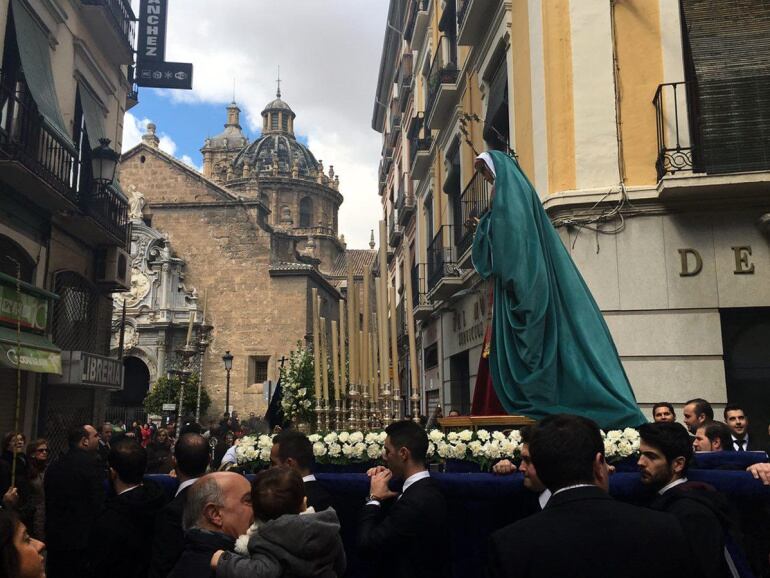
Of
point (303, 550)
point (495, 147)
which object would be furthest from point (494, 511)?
point (495, 147)

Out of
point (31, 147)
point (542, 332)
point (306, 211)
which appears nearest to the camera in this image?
point (542, 332)

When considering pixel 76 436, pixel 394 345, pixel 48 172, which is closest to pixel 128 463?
pixel 394 345

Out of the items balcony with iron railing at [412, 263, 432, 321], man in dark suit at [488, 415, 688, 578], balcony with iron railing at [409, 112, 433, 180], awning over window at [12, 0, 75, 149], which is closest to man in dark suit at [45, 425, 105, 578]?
man in dark suit at [488, 415, 688, 578]

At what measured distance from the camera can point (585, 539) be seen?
6.73 feet

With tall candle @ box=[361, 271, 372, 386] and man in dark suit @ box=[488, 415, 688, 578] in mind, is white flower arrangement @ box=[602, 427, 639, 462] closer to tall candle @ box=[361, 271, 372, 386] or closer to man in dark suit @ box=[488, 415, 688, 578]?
tall candle @ box=[361, 271, 372, 386]

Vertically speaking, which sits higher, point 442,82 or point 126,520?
point 442,82

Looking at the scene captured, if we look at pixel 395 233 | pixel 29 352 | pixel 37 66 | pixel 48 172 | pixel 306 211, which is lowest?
pixel 29 352

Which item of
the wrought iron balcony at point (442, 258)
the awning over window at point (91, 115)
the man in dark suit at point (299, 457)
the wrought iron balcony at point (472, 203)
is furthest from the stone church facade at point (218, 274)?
the man in dark suit at point (299, 457)

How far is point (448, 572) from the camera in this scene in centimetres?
353

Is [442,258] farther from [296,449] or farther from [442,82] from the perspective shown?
[296,449]

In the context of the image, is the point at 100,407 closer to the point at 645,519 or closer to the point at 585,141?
the point at 585,141

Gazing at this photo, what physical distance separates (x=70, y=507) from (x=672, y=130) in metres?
7.05

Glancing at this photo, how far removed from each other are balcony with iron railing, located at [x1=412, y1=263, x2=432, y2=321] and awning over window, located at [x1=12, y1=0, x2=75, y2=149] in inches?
294

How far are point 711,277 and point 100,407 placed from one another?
11813 millimetres
